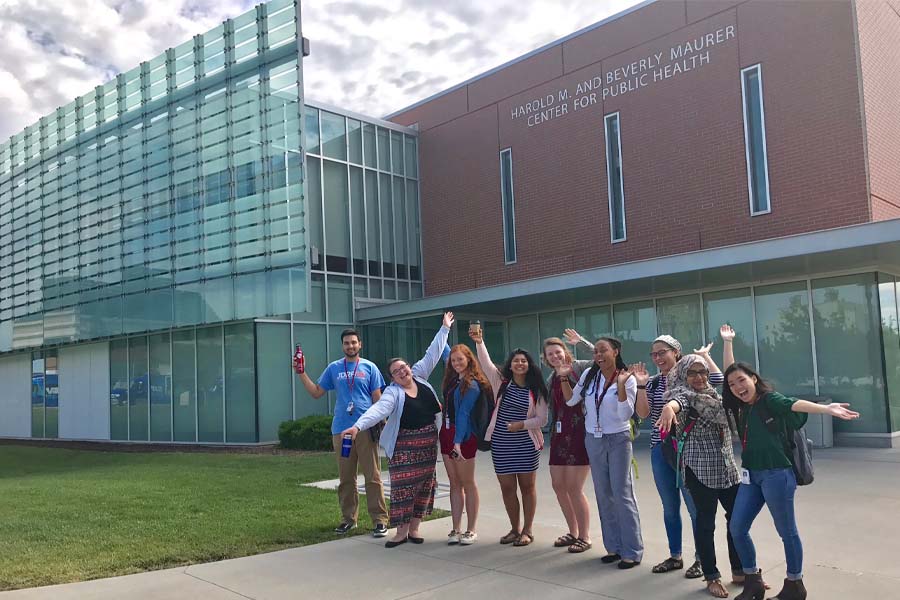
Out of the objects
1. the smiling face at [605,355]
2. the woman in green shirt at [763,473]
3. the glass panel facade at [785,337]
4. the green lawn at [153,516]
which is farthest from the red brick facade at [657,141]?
the woman in green shirt at [763,473]

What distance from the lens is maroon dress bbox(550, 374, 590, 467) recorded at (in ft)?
20.0

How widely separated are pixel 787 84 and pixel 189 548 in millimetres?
13386

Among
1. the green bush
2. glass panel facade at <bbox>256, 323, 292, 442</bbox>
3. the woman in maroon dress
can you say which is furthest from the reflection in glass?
the woman in maroon dress

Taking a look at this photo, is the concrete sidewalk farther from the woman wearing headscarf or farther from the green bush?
the green bush

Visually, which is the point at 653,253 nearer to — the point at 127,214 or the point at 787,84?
the point at 787,84

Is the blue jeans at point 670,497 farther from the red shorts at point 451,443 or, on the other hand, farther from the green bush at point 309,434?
the green bush at point 309,434

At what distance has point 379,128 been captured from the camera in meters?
21.8

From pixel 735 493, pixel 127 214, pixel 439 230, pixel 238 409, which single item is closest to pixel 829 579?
pixel 735 493

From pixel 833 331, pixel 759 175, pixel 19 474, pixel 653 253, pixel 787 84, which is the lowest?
pixel 19 474

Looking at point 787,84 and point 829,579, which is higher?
point 787,84

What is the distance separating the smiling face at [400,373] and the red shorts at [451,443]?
20.6 inches

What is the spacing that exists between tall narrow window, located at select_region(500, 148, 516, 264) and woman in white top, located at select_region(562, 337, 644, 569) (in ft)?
46.6

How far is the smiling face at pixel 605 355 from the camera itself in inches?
225

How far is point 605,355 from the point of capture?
5.72 metres
